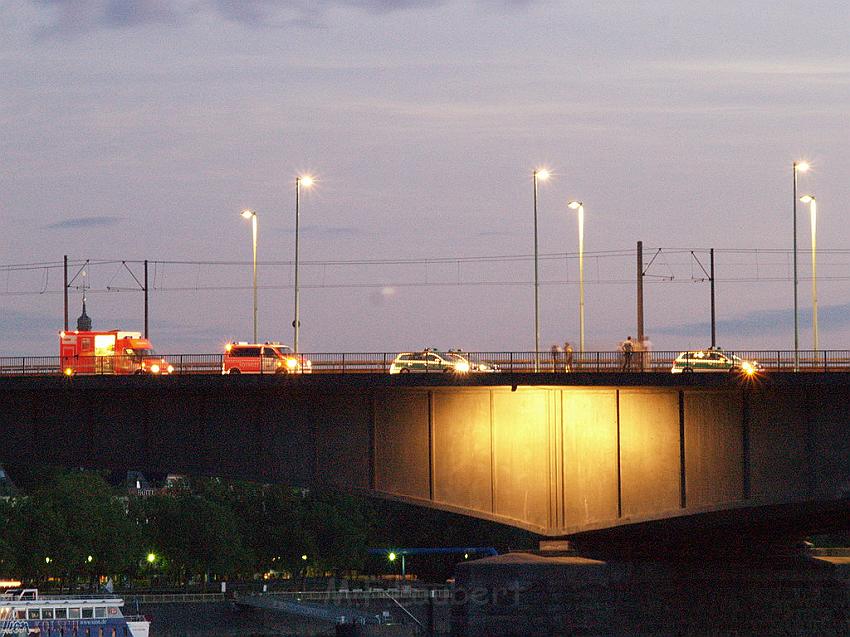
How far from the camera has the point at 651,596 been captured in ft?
219

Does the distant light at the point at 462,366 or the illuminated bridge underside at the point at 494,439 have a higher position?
the distant light at the point at 462,366

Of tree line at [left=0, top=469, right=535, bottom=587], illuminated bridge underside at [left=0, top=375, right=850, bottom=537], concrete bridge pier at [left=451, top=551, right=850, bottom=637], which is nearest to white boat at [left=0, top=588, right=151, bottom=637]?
illuminated bridge underside at [left=0, top=375, right=850, bottom=537]

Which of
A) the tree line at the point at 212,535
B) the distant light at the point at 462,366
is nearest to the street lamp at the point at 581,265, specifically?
the distant light at the point at 462,366

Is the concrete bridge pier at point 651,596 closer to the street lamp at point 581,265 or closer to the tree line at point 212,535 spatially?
the street lamp at point 581,265

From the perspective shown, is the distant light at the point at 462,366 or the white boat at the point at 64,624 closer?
the distant light at the point at 462,366

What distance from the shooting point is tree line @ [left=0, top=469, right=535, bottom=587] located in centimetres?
13838

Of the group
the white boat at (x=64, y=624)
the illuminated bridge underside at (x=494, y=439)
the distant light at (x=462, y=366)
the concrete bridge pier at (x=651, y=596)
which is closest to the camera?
the illuminated bridge underside at (x=494, y=439)

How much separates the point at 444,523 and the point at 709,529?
331 ft

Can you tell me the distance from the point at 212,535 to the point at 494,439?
287 feet

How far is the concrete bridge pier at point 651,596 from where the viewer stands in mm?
63406

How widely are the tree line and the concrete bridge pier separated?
252 feet

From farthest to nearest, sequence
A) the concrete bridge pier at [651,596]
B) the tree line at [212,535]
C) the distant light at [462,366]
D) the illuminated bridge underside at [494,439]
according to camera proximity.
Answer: the tree line at [212,535], the distant light at [462,366], the concrete bridge pier at [651,596], the illuminated bridge underside at [494,439]

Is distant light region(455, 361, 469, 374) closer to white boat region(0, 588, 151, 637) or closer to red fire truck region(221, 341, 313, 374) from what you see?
red fire truck region(221, 341, 313, 374)

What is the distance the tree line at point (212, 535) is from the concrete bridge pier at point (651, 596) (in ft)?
252
